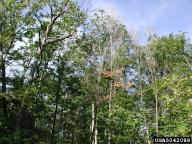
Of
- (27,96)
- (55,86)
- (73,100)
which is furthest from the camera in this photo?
(73,100)

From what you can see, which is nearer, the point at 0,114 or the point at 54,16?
the point at 0,114

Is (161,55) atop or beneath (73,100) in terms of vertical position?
atop

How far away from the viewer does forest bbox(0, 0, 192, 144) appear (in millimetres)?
10078

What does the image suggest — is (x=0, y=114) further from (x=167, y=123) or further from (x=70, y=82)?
(x=167, y=123)

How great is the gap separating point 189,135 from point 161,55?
1203 cm

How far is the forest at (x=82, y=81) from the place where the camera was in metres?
10.1

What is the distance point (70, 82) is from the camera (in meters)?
16.2

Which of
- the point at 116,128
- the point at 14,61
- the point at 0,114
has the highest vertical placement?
the point at 14,61

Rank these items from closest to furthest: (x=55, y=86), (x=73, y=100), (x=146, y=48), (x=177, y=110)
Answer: (x=177, y=110) → (x=55, y=86) → (x=73, y=100) → (x=146, y=48)

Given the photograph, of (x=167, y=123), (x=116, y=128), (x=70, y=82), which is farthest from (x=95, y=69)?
(x=167, y=123)

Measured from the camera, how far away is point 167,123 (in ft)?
42.0

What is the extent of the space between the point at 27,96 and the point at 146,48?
1542 cm

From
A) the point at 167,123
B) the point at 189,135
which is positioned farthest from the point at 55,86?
the point at 189,135

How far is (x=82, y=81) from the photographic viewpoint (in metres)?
13.9
